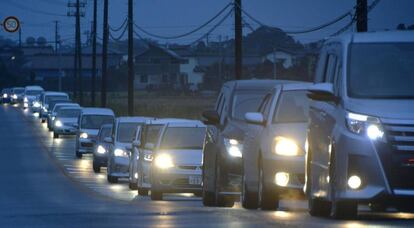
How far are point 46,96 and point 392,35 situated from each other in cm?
6719

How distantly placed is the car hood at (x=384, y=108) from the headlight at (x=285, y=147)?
127 inches

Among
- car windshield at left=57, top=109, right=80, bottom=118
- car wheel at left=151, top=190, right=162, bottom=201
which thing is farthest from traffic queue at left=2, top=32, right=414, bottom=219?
car windshield at left=57, top=109, right=80, bottom=118

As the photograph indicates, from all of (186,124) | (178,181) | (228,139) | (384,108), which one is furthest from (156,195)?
(384,108)

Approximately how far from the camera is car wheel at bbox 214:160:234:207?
19.5 m

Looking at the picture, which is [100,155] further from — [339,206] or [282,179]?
[339,206]

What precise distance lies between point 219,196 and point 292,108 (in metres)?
2.79

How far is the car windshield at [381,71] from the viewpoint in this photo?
1370cm

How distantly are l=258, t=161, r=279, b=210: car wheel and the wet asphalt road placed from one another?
0.19 metres

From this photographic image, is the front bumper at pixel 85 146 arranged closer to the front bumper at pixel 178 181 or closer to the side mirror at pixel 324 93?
the front bumper at pixel 178 181

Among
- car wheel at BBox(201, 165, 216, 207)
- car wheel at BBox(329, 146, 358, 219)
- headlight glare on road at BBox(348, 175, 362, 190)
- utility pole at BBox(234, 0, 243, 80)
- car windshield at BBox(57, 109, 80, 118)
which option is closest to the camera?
headlight glare on road at BBox(348, 175, 362, 190)

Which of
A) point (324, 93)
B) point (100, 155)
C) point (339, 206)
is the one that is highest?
point (324, 93)

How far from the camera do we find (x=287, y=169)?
1661 cm

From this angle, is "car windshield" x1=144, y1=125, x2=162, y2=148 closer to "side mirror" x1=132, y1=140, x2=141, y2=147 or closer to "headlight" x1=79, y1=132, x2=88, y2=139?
"side mirror" x1=132, y1=140, x2=141, y2=147

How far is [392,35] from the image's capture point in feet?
47.5
